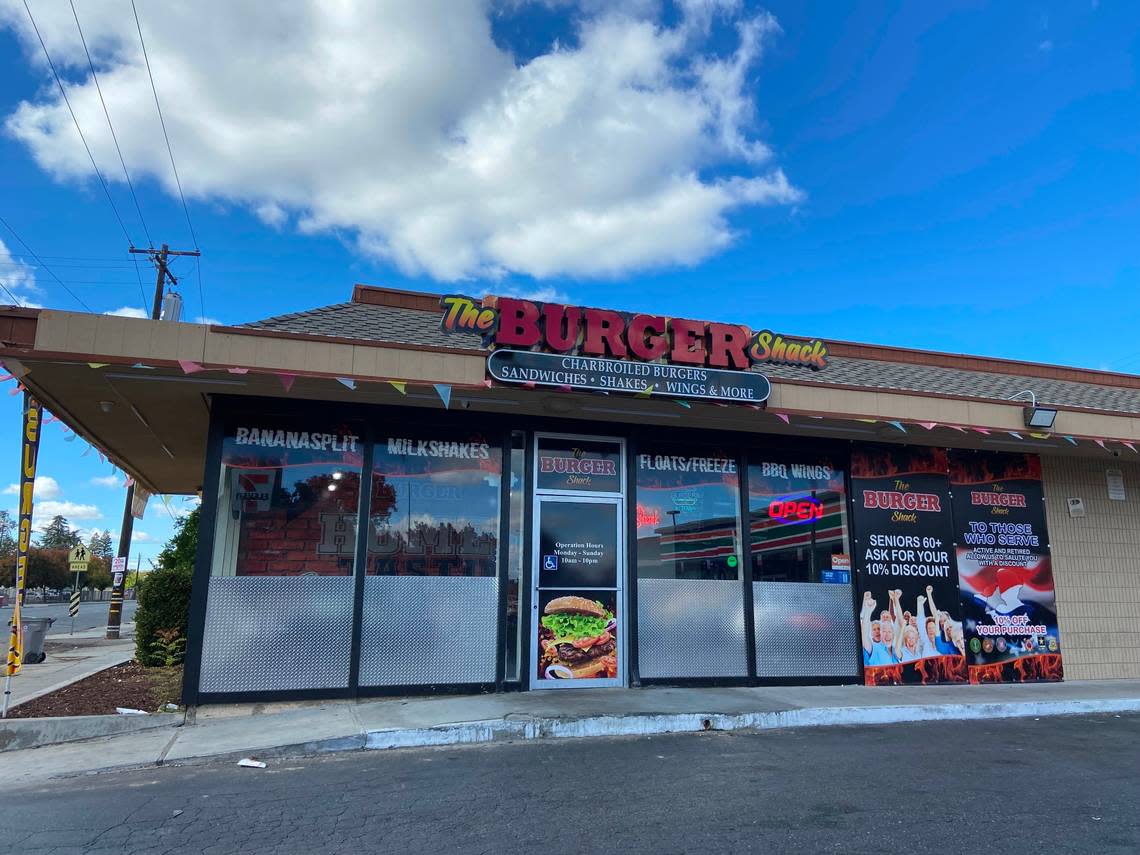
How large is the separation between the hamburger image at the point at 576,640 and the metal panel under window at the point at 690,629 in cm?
39

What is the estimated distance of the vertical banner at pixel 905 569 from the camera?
34.6 ft

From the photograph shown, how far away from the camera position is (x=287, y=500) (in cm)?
873

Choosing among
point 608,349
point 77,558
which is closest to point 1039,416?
point 608,349

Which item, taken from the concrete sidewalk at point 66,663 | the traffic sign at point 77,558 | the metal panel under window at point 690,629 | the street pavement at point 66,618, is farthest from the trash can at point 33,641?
the traffic sign at point 77,558

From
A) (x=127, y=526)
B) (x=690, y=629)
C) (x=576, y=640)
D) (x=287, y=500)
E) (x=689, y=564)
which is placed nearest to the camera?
(x=287, y=500)

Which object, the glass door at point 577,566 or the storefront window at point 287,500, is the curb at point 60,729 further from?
the glass door at point 577,566

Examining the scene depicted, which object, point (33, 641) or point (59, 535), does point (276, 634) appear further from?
point (59, 535)

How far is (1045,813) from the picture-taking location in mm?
5199

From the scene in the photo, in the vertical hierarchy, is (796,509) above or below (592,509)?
above

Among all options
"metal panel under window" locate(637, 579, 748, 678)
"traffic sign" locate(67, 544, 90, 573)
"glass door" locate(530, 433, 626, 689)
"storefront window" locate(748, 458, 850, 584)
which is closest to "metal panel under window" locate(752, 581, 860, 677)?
"storefront window" locate(748, 458, 850, 584)

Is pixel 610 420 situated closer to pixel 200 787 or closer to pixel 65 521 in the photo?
pixel 200 787

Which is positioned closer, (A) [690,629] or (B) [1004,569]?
(A) [690,629]

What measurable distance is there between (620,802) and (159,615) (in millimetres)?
10349

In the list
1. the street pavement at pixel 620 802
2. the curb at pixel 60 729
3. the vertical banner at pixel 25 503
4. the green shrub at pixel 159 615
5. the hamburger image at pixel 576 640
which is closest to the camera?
the street pavement at pixel 620 802
